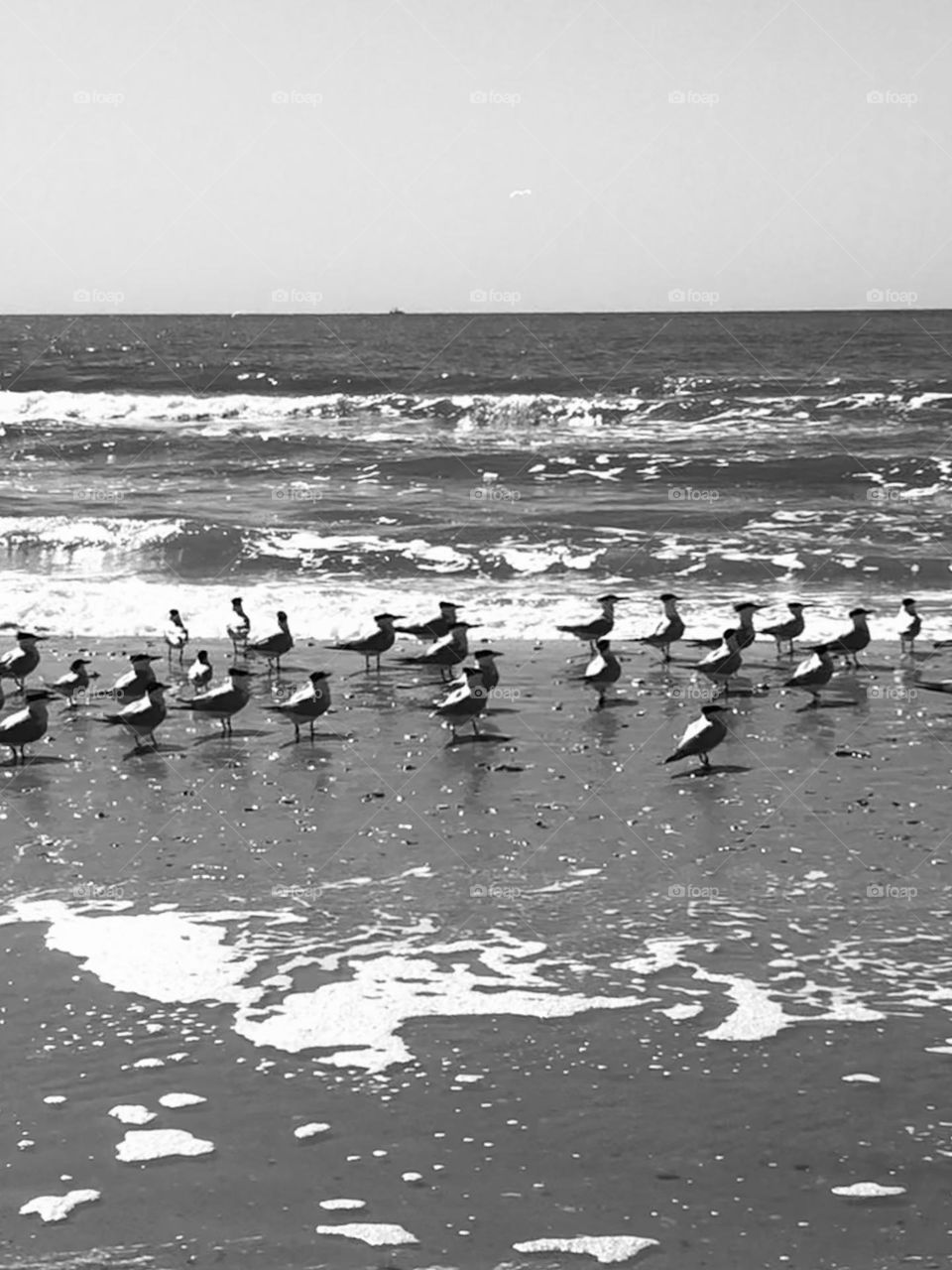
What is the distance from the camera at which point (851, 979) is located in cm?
730

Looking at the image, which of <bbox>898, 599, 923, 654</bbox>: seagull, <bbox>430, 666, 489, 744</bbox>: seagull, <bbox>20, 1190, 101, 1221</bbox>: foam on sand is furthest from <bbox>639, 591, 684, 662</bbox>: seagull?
<bbox>20, 1190, 101, 1221</bbox>: foam on sand


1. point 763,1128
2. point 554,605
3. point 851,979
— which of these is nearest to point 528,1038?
point 763,1128

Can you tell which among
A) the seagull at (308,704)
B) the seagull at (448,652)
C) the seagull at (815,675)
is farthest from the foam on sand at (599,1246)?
the seagull at (448,652)

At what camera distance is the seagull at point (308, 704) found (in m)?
12.4

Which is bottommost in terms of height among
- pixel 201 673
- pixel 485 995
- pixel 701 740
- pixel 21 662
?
pixel 485 995

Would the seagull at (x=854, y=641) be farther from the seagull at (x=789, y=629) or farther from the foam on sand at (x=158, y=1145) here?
the foam on sand at (x=158, y=1145)

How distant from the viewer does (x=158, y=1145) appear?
5832 millimetres

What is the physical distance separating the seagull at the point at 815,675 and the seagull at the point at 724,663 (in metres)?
0.53

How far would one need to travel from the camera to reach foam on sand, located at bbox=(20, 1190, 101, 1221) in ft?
17.6

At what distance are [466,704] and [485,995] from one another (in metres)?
5.32

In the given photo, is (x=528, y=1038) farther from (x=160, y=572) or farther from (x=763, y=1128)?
(x=160, y=572)

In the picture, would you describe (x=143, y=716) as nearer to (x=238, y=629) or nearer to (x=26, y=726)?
(x=26, y=726)

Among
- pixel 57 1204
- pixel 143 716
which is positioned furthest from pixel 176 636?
pixel 57 1204

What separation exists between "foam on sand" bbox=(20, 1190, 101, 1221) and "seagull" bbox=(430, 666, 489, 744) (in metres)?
6.92
